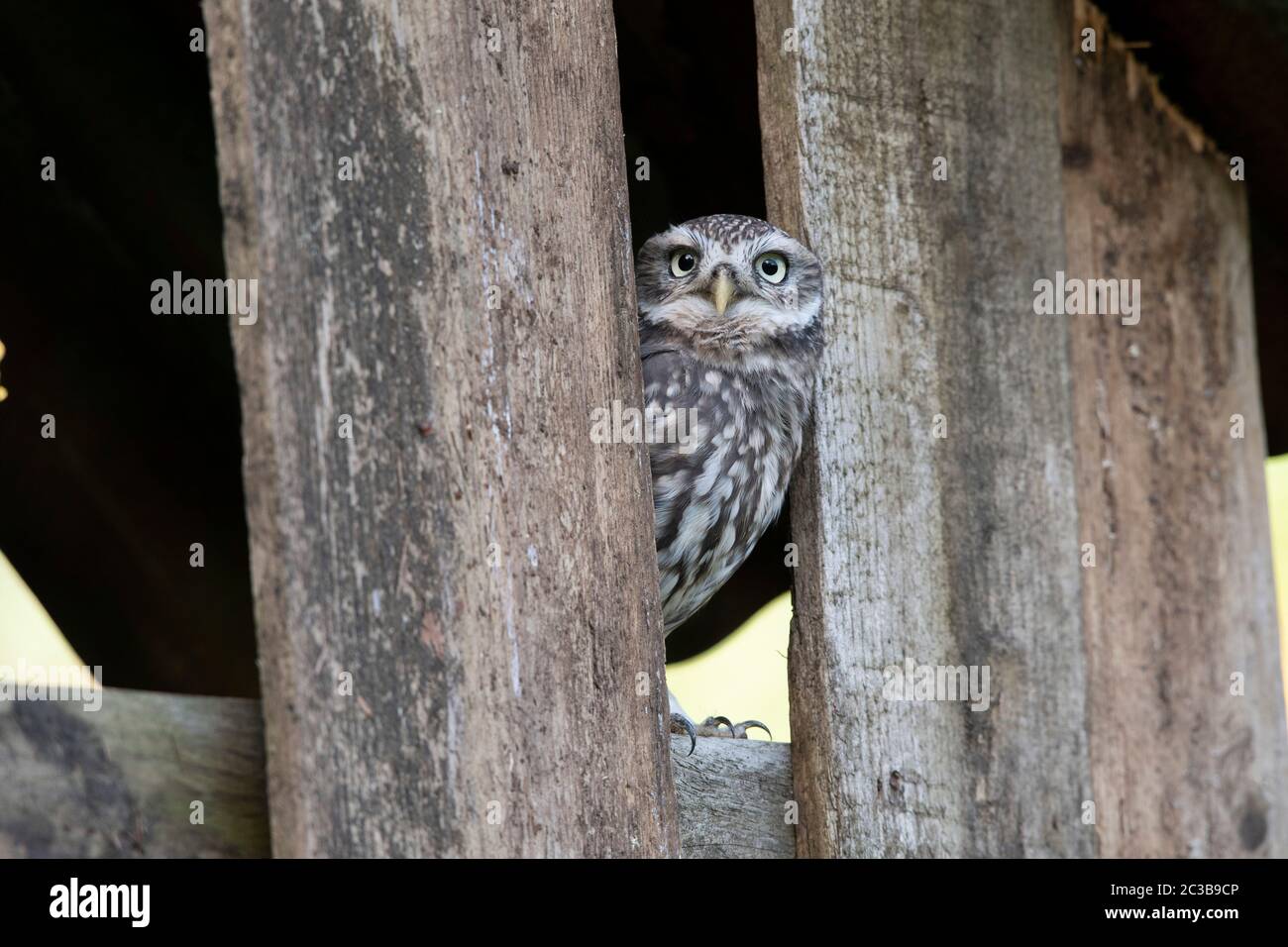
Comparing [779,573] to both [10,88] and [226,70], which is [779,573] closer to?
[10,88]

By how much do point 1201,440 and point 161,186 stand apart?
8.95 ft

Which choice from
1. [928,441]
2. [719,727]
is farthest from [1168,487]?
[719,727]

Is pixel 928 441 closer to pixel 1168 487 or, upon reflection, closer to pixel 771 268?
pixel 771 268

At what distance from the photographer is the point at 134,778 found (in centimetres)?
202

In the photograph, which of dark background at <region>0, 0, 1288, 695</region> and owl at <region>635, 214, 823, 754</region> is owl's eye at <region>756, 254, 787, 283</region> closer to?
owl at <region>635, 214, 823, 754</region>

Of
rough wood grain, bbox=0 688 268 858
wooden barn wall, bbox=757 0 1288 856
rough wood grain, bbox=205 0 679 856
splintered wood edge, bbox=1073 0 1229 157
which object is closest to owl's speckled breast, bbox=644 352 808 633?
wooden barn wall, bbox=757 0 1288 856

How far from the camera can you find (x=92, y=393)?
427 centimetres

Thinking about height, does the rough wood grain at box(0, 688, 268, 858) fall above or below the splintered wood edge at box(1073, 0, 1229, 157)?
below

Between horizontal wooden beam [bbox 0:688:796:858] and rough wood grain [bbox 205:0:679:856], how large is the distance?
151 mm

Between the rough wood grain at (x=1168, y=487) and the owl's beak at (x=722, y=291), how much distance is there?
2.64ft

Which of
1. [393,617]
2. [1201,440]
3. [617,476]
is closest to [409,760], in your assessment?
[393,617]

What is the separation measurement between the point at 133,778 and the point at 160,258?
8.05 feet

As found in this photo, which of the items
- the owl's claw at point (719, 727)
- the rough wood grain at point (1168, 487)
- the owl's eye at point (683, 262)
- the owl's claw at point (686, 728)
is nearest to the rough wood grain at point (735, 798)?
the owl's claw at point (686, 728)

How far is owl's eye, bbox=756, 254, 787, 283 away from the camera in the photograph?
3336 millimetres
